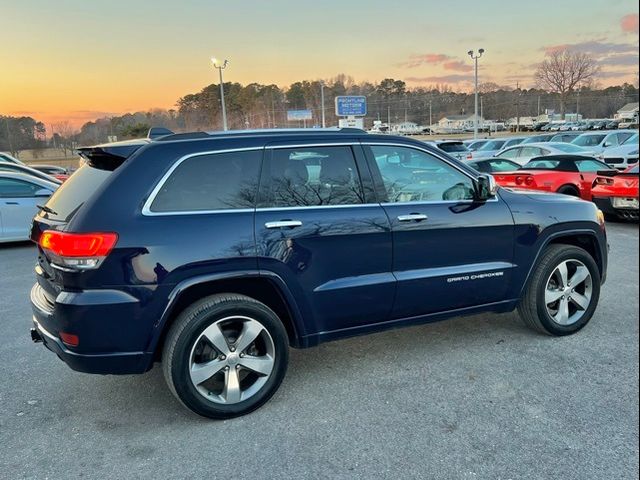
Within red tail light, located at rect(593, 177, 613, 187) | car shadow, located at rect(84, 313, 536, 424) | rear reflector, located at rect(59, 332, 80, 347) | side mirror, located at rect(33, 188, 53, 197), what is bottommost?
car shadow, located at rect(84, 313, 536, 424)

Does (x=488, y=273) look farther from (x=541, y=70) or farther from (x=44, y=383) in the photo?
(x=541, y=70)

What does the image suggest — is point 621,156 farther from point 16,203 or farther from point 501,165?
point 16,203

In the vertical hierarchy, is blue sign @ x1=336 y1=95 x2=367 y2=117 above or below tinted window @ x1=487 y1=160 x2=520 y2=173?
above

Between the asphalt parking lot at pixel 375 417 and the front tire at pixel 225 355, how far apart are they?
14 centimetres

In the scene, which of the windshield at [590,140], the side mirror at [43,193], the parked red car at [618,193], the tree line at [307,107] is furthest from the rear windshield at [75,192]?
the tree line at [307,107]

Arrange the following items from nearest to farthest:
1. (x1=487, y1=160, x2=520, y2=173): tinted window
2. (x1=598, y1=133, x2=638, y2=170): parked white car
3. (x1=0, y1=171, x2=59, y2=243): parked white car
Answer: (x1=0, y1=171, x2=59, y2=243): parked white car, (x1=487, y1=160, x2=520, y2=173): tinted window, (x1=598, y1=133, x2=638, y2=170): parked white car

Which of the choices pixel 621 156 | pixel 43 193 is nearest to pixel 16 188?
pixel 43 193

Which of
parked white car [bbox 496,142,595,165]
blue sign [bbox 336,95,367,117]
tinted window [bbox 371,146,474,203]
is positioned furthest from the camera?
blue sign [bbox 336,95,367,117]

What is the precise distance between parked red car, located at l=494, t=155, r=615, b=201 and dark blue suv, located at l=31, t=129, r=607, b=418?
7422 millimetres

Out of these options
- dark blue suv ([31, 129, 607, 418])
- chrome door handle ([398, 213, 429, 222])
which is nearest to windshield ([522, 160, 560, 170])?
dark blue suv ([31, 129, 607, 418])

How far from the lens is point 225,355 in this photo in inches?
121

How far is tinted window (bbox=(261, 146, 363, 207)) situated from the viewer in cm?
321

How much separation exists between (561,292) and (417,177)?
1.68m

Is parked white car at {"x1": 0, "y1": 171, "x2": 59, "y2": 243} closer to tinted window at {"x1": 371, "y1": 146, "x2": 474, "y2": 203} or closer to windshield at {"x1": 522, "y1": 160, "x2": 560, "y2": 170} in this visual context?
tinted window at {"x1": 371, "y1": 146, "x2": 474, "y2": 203}
